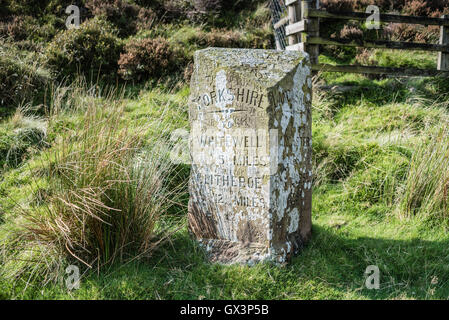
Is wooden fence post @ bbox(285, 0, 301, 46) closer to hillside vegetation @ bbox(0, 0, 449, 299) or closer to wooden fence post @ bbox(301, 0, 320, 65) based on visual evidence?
wooden fence post @ bbox(301, 0, 320, 65)

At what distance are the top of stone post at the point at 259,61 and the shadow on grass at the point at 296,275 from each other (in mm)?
1553

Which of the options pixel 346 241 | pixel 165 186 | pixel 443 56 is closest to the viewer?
pixel 346 241

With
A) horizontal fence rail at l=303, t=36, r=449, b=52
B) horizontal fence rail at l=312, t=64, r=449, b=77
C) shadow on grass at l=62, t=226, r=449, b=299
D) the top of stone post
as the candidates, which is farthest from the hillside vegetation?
the top of stone post

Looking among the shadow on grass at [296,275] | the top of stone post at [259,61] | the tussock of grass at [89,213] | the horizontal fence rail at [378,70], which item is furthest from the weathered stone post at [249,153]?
the horizontal fence rail at [378,70]

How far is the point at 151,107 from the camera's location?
6.60 m

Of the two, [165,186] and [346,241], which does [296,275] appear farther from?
[165,186]

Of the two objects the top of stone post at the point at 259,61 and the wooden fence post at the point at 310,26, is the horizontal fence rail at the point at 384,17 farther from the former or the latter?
the top of stone post at the point at 259,61

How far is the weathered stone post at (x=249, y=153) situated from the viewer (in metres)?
3.31

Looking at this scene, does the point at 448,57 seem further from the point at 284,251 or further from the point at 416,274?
the point at 284,251

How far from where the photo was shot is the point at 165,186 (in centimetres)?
409

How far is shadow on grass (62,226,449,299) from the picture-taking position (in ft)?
9.80

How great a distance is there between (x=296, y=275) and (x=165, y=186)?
5.25ft

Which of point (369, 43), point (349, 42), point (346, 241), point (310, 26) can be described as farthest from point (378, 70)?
point (346, 241)
